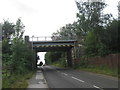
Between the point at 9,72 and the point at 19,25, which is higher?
the point at 19,25

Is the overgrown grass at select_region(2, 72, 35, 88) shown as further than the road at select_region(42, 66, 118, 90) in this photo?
No

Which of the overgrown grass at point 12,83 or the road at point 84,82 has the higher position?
the overgrown grass at point 12,83

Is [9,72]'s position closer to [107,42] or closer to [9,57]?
[9,57]

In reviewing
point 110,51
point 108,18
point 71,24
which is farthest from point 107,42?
point 71,24

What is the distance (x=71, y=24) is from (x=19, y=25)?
66079 mm

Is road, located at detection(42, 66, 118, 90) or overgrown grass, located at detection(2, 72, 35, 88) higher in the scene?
overgrown grass, located at detection(2, 72, 35, 88)

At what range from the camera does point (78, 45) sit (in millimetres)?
56562

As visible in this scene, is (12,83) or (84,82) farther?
(84,82)

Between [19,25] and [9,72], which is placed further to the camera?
[19,25]

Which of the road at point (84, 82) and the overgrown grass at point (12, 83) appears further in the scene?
the road at point (84, 82)

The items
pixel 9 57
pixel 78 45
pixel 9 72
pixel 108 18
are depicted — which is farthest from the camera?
pixel 78 45

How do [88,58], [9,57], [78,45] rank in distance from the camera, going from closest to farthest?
[9,57]
[88,58]
[78,45]

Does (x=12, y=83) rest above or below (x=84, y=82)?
above

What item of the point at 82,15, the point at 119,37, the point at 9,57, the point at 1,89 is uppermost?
the point at 82,15
